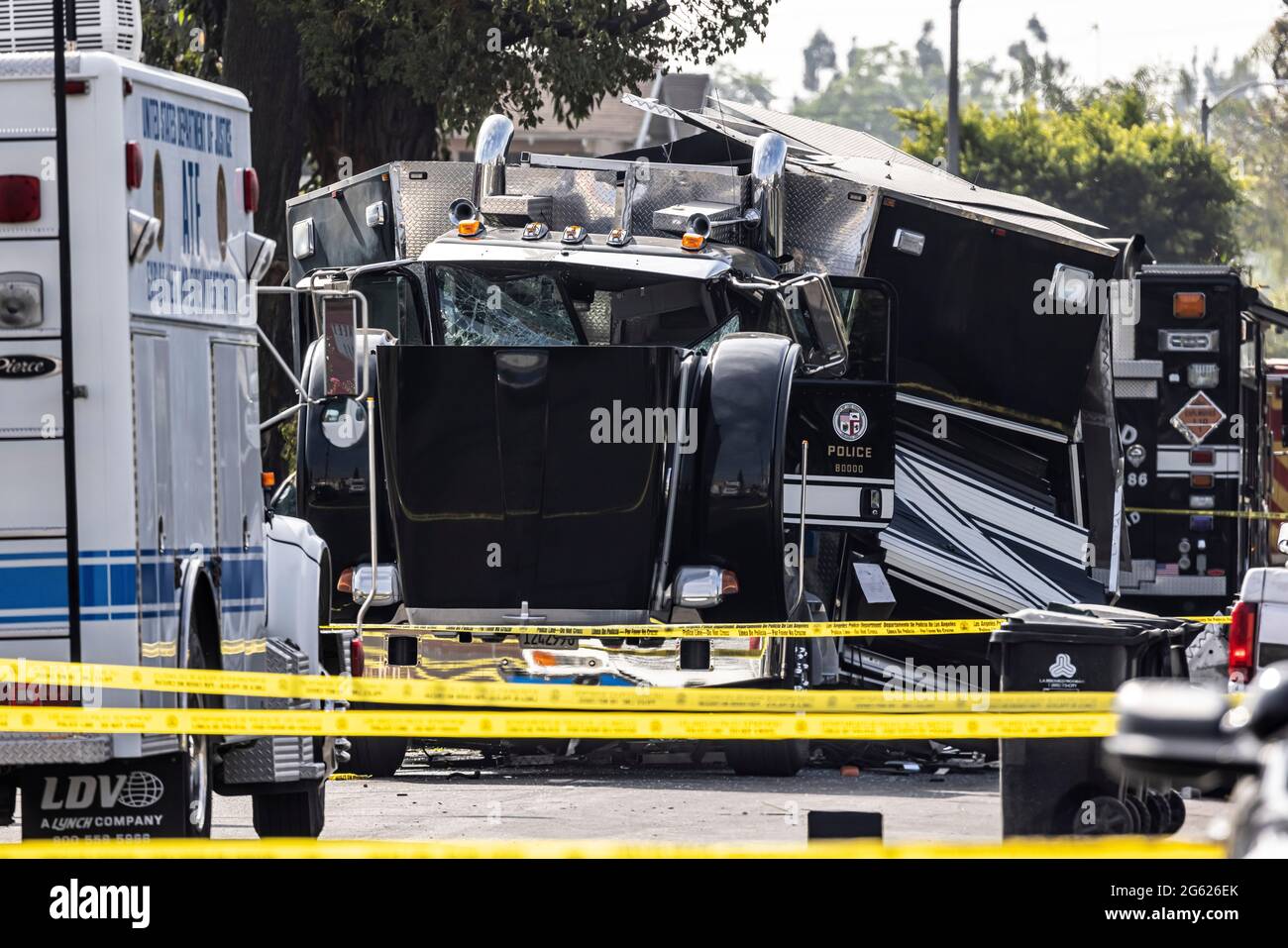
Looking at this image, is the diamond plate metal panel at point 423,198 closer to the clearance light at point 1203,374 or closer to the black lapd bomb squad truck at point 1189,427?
the black lapd bomb squad truck at point 1189,427

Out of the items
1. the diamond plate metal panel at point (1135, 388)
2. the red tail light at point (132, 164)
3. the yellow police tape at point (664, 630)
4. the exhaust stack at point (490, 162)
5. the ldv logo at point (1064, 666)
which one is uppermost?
the exhaust stack at point (490, 162)

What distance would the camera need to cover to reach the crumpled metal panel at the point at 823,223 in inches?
593

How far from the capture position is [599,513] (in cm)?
1293

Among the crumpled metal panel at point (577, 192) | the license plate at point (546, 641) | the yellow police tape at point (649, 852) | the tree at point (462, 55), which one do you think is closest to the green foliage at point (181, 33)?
the tree at point (462, 55)

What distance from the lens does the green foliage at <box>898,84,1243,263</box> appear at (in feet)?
219

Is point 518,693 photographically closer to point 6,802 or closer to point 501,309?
point 501,309

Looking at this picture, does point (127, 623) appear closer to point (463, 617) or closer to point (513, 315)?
point (463, 617)

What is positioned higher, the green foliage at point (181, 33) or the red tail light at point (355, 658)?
the green foliage at point (181, 33)

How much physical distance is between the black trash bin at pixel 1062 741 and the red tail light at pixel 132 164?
4.30 m

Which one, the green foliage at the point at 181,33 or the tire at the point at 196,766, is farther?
the green foliage at the point at 181,33

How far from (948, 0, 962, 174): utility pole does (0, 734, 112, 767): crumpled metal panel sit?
990 inches

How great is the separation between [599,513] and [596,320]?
155 centimetres

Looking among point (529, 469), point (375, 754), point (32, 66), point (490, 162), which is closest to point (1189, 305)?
point (490, 162)

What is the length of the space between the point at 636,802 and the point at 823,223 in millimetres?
4471
